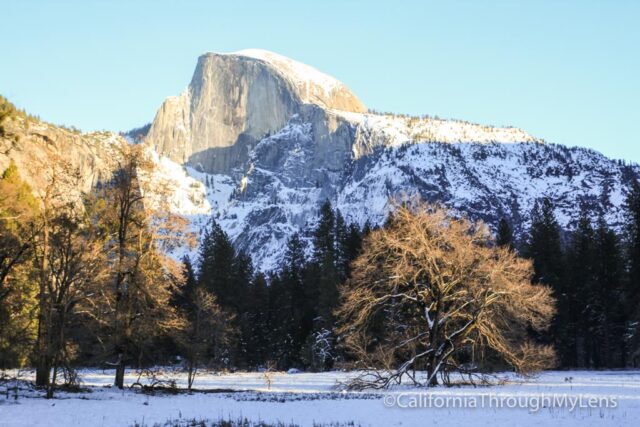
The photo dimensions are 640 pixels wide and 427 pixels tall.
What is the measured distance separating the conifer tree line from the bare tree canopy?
27.7 feet

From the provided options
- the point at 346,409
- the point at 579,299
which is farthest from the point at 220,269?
the point at 346,409

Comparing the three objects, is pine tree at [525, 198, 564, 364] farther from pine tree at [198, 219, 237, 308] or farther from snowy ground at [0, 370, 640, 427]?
snowy ground at [0, 370, 640, 427]

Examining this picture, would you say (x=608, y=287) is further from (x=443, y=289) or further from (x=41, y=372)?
(x=41, y=372)

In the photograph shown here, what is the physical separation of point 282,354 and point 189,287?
14.0 metres

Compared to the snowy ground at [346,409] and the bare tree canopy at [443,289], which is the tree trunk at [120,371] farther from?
the bare tree canopy at [443,289]

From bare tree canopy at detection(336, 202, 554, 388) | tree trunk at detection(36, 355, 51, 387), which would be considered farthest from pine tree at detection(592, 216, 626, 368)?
tree trunk at detection(36, 355, 51, 387)

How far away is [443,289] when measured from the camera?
2706 centimetres

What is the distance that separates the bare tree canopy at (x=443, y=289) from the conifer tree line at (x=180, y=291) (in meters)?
8.44

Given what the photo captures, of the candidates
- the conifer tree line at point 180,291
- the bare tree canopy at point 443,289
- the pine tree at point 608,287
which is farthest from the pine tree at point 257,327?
the bare tree canopy at point 443,289

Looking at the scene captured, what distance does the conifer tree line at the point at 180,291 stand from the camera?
2206 cm

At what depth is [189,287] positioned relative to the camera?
66.2m

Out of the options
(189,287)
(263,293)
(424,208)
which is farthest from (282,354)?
(424,208)

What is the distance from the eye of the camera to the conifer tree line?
22.1 m

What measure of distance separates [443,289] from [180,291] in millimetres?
12235
